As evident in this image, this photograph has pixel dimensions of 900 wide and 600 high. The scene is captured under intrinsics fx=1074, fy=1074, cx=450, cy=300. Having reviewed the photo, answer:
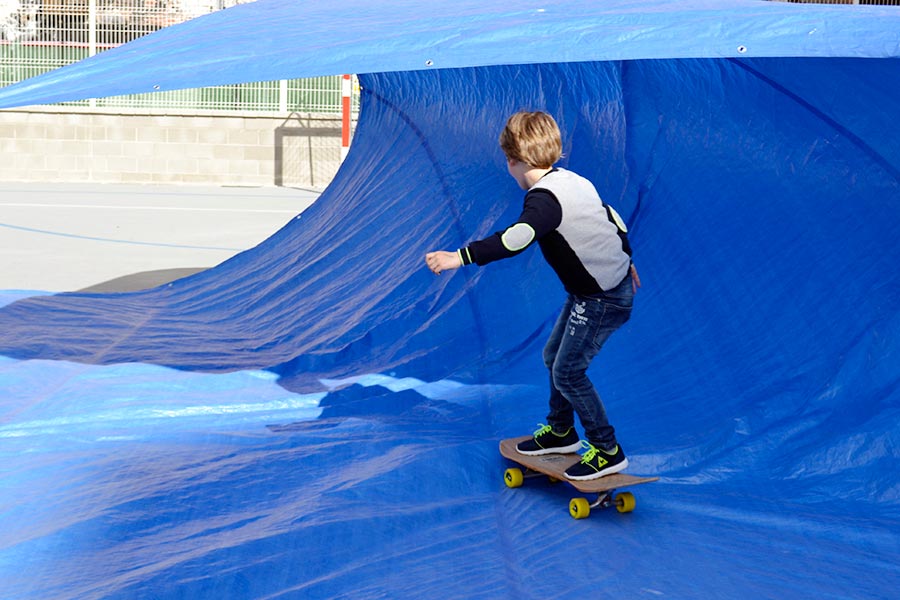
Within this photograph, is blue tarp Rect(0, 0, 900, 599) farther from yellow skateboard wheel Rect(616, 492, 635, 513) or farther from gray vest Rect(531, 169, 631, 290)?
gray vest Rect(531, 169, 631, 290)

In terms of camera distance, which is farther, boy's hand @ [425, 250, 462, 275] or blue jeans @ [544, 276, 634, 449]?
blue jeans @ [544, 276, 634, 449]

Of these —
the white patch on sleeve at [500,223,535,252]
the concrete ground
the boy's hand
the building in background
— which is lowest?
the concrete ground

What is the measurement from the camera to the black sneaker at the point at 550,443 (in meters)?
3.61

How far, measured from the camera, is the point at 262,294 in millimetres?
6281

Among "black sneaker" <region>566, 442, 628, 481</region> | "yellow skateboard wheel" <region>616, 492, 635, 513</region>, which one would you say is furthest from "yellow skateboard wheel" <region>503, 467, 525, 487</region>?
"yellow skateboard wheel" <region>616, 492, 635, 513</region>

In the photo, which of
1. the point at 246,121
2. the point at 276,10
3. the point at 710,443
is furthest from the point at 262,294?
the point at 246,121

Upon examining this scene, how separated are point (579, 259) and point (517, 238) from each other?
36 centimetres

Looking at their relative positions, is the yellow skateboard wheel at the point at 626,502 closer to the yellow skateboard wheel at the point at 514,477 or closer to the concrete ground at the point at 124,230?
the yellow skateboard wheel at the point at 514,477

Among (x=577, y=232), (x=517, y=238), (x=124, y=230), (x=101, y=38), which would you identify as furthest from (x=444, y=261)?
(x=101, y=38)

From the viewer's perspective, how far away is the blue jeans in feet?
10.7

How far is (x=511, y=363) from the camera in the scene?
4.75 metres

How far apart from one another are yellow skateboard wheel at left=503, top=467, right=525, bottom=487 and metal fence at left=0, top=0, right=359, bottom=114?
1416cm

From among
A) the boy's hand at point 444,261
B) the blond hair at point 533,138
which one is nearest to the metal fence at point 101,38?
the blond hair at point 533,138

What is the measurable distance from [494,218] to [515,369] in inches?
41.1
